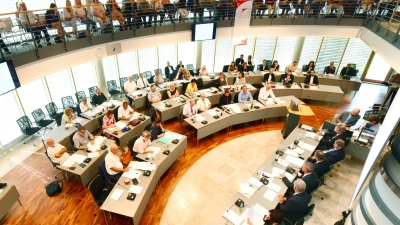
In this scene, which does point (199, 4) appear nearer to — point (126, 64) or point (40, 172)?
point (126, 64)

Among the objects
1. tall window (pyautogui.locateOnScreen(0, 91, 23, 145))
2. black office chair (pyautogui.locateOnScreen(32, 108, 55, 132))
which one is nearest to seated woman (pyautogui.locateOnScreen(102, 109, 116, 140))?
black office chair (pyautogui.locateOnScreen(32, 108, 55, 132))

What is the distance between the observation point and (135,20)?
28.1 feet

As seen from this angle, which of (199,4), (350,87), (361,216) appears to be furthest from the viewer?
(350,87)

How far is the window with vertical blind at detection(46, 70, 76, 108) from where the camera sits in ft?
29.3

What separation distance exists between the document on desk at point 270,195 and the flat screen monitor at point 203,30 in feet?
23.0

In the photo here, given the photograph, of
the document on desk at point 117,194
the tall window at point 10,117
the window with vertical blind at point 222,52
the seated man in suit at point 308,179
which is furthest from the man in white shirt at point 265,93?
the tall window at point 10,117

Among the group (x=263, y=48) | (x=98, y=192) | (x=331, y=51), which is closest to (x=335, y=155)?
(x=98, y=192)

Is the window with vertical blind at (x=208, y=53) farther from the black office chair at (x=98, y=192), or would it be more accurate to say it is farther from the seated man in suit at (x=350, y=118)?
the black office chair at (x=98, y=192)

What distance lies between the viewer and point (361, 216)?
1.39m

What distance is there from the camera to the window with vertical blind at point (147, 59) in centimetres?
1140

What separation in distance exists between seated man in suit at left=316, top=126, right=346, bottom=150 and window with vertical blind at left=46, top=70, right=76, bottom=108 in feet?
30.1

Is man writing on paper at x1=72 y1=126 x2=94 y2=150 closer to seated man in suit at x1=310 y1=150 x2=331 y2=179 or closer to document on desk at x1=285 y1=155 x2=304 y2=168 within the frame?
document on desk at x1=285 y1=155 x2=304 y2=168

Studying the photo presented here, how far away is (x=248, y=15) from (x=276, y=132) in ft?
15.7

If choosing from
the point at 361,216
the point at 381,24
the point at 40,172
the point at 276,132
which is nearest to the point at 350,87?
the point at 381,24
